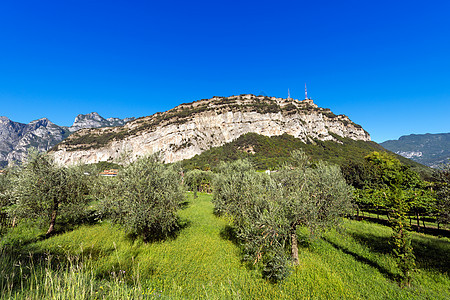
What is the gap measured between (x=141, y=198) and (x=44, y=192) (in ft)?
33.8

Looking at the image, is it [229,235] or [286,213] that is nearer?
[286,213]

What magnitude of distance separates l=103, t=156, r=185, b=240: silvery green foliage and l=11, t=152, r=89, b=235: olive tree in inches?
220

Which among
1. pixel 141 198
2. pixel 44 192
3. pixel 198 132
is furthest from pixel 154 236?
pixel 198 132

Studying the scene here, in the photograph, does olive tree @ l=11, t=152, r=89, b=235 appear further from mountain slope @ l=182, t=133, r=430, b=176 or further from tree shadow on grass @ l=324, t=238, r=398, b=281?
mountain slope @ l=182, t=133, r=430, b=176

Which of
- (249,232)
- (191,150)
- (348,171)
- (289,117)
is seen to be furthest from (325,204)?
(289,117)

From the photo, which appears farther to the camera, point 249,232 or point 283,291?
point 249,232

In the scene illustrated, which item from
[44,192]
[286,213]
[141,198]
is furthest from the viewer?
[44,192]

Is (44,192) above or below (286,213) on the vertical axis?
above

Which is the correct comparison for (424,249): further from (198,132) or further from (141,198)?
(198,132)

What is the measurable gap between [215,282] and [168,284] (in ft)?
9.53

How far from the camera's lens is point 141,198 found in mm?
14633

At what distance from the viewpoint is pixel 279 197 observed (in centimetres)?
1237

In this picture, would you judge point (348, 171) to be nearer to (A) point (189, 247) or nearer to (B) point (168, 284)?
(A) point (189, 247)

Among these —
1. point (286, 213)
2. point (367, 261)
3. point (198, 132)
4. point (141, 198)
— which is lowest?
point (367, 261)
